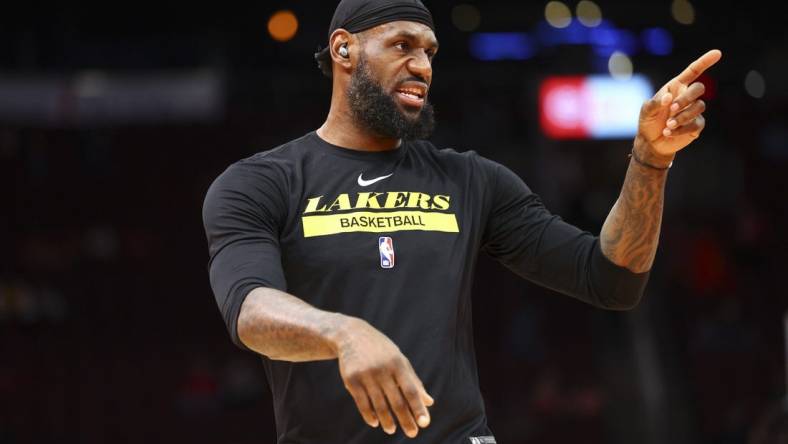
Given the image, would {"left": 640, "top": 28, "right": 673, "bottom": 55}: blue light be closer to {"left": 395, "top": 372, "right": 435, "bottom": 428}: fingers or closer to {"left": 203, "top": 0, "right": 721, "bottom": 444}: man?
{"left": 203, "top": 0, "right": 721, "bottom": 444}: man

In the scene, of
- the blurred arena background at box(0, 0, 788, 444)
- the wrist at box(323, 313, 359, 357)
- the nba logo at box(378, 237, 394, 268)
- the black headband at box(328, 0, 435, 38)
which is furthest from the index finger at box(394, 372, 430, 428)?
the blurred arena background at box(0, 0, 788, 444)

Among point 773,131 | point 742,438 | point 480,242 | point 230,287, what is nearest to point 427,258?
point 480,242

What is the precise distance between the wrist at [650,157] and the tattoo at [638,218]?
0.03 ft

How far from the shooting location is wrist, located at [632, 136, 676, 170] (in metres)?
2.96

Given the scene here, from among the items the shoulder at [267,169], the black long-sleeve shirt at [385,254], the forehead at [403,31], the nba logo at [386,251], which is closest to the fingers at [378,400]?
the black long-sleeve shirt at [385,254]

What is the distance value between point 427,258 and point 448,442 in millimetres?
461

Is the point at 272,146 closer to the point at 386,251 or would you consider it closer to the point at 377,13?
the point at 377,13

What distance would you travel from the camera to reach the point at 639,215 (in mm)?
2990

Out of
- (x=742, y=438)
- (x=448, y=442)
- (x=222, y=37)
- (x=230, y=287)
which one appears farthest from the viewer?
(x=222, y=37)

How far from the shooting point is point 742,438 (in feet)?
35.6

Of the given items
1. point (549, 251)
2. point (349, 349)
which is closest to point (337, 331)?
point (349, 349)

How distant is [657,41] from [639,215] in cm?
871

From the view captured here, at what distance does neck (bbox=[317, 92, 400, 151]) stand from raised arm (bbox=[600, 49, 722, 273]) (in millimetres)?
650

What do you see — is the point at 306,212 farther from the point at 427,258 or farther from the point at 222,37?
the point at 222,37
